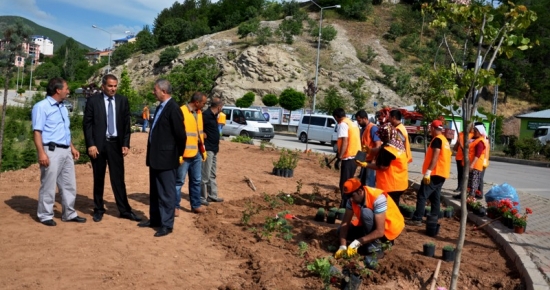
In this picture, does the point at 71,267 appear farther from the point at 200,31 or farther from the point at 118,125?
the point at 200,31

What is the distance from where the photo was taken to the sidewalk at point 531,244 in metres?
5.13

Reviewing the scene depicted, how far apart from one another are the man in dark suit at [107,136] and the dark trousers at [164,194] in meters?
0.53

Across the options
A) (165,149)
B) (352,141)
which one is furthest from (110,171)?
(352,141)

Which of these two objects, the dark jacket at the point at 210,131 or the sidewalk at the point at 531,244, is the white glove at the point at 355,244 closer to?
the sidewalk at the point at 531,244

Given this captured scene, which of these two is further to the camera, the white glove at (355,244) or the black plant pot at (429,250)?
the black plant pot at (429,250)

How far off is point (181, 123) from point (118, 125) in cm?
92

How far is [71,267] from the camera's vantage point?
15.5ft

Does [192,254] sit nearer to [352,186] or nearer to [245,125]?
[352,186]

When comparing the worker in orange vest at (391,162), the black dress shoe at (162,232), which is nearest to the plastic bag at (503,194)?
the worker in orange vest at (391,162)

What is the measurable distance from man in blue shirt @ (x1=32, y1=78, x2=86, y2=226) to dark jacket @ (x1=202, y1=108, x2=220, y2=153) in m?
2.27

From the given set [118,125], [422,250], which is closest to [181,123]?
[118,125]

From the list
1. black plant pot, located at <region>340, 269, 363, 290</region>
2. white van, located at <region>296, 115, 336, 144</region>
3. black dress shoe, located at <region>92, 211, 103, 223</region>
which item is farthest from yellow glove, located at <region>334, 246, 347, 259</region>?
white van, located at <region>296, 115, 336, 144</region>

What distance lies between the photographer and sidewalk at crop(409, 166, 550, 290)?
513cm

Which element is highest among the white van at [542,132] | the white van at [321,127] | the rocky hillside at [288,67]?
the rocky hillside at [288,67]
